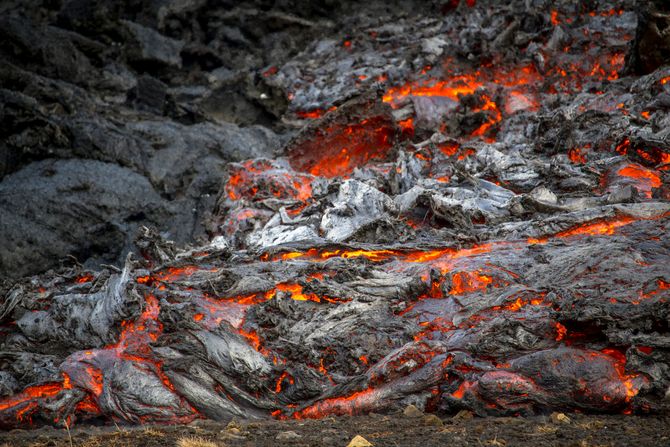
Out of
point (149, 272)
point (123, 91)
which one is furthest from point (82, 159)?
point (149, 272)

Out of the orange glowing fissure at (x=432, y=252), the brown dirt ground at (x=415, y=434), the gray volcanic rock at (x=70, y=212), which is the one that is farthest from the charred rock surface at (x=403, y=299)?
the gray volcanic rock at (x=70, y=212)

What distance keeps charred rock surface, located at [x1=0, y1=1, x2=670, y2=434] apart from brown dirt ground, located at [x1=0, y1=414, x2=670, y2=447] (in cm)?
78

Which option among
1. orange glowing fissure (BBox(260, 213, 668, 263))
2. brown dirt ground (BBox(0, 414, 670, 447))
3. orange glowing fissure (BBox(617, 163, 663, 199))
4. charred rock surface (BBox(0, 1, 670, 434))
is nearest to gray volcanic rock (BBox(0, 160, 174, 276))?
charred rock surface (BBox(0, 1, 670, 434))

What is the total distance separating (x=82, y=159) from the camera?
1747 cm

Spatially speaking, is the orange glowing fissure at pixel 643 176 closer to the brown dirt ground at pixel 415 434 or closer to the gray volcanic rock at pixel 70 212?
the brown dirt ground at pixel 415 434

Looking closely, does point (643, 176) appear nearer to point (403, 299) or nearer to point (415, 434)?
point (403, 299)

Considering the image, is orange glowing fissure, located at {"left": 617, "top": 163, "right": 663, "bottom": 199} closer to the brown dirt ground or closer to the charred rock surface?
the charred rock surface

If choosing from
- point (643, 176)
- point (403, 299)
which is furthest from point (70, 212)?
point (643, 176)

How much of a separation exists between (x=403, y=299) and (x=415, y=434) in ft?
11.5

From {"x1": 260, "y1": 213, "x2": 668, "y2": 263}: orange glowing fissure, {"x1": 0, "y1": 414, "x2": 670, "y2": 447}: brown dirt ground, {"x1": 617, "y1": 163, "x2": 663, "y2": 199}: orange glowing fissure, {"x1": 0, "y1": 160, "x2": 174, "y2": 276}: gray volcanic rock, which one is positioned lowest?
{"x1": 0, "y1": 160, "x2": 174, "y2": 276}: gray volcanic rock

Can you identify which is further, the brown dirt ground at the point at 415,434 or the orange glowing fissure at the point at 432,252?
the orange glowing fissure at the point at 432,252

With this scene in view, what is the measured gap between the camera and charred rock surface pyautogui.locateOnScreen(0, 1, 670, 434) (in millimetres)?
6703

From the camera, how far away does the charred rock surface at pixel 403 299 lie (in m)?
6.70

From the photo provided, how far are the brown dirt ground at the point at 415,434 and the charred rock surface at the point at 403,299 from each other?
78 cm
